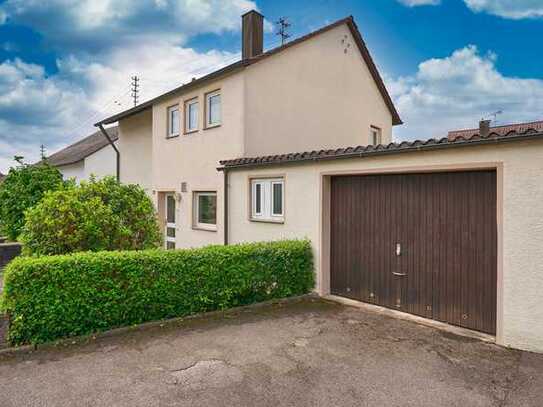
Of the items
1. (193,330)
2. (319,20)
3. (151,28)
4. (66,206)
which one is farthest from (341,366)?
(319,20)

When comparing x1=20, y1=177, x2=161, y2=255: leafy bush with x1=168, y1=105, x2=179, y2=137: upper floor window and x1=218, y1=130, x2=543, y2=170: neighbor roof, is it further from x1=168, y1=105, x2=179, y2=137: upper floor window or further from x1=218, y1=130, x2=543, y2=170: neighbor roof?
x1=168, y1=105, x2=179, y2=137: upper floor window

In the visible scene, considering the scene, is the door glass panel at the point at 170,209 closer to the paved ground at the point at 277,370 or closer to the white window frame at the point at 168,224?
the white window frame at the point at 168,224

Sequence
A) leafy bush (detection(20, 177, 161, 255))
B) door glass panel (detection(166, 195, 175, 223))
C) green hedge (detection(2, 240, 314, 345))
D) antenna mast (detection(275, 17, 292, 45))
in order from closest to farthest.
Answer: green hedge (detection(2, 240, 314, 345))
leafy bush (detection(20, 177, 161, 255))
door glass panel (detection(166, 195, 175, 223))
antenna mast (detection(275, 17, 292, 45))

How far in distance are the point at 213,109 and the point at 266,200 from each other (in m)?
4.02

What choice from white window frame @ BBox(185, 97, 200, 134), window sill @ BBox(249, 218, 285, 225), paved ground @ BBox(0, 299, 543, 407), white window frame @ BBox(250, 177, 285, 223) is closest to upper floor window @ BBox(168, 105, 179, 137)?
white window frame @ BBox(185, 97, 200, 134)

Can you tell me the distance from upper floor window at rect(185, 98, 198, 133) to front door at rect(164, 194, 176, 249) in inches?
95.5

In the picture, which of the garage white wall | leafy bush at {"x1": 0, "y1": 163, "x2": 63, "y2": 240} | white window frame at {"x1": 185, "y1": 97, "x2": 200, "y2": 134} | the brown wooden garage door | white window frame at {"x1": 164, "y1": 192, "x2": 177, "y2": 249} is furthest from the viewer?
leafy bush at {"x1": 0, "y1": 163, "x2": 63, "y2": 240}

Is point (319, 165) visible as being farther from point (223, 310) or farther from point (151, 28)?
point (151, 28)

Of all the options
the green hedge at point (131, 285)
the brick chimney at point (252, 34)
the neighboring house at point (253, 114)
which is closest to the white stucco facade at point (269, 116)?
the neighboring house at point (253, 114)

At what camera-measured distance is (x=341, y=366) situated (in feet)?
14.8

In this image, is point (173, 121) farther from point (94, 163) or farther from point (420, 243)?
point (94, 163)

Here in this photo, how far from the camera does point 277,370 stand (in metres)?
4.39

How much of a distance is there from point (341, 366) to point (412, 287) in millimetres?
2504

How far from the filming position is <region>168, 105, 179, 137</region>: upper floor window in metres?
12.9
